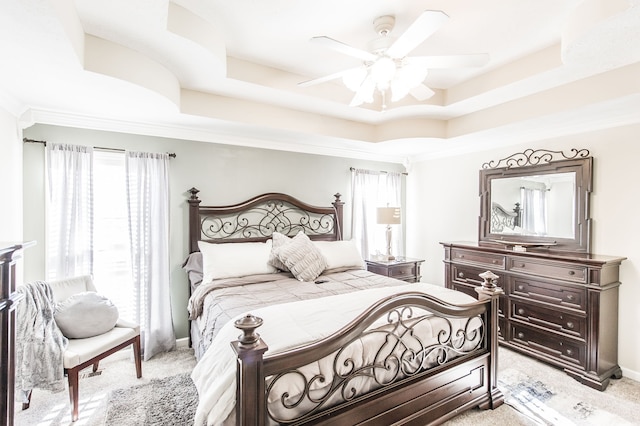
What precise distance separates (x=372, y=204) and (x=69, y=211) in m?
3.63

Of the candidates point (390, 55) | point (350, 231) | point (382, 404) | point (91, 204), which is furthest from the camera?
point (350, 231)

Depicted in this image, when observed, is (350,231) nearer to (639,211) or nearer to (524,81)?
(524,81)

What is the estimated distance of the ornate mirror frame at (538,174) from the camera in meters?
3.02

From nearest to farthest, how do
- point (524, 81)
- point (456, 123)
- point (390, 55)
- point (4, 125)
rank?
point (390, 55)
point (4, 125)
point (524, 81)
point (456, 123)

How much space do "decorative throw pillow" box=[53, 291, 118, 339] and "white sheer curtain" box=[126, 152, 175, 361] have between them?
1.85ft

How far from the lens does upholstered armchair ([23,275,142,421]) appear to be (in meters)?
2.14

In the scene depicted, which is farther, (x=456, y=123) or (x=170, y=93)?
(x=456, y=123)

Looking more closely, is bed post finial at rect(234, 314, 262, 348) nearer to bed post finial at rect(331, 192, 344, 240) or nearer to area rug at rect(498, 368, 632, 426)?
area rug at rect(498, 368, 632, 426)

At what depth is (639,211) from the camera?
2.73 metres

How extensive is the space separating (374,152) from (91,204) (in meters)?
3.56

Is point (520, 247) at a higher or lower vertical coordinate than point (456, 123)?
lower

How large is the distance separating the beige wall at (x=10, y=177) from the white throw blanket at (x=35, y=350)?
2.15ft

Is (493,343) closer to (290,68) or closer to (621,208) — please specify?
(621,208)

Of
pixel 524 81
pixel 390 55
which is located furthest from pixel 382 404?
pixel 524 81
